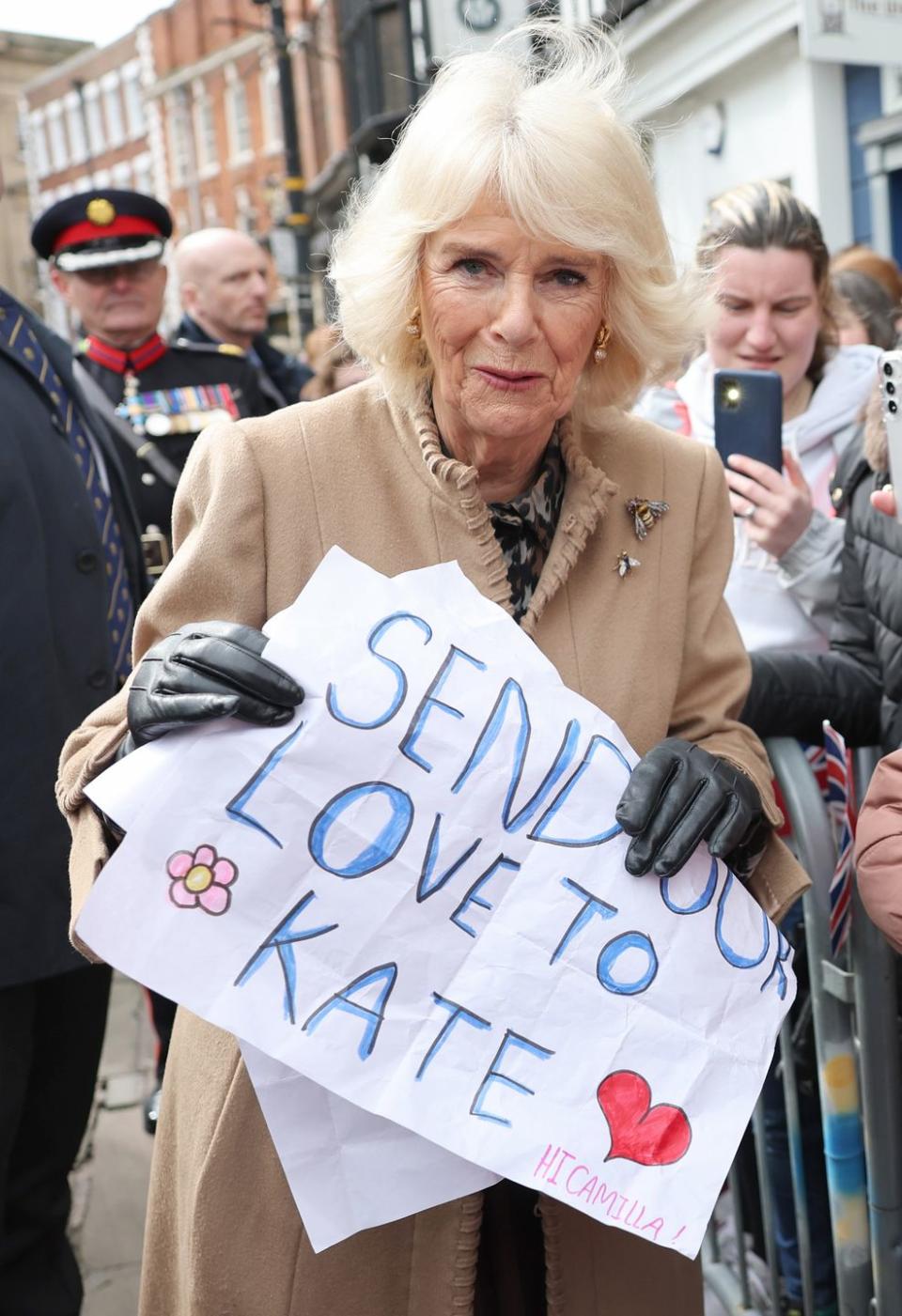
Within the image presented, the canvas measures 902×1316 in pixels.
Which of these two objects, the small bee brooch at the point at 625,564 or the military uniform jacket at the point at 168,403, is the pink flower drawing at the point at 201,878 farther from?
the military uniform jacket at the point at 168,403

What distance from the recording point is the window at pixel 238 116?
3944 cm

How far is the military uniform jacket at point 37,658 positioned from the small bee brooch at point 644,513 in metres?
1.27

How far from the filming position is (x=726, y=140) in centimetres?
939

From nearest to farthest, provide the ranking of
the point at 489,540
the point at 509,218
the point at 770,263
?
the point at 509,218 < the point at 489,540 < the point at 770,263

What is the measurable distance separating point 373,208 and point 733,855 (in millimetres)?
971

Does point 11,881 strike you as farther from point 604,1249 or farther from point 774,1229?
point 774,1229

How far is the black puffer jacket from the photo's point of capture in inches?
86.5

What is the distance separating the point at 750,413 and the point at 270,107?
38133 millimetres

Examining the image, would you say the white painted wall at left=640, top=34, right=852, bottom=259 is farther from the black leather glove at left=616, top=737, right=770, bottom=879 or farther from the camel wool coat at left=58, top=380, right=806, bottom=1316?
the black leather glove at left=616, top=737, right=770, bottom=879

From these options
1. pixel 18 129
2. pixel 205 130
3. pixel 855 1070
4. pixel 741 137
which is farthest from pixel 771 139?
pixel 18 129

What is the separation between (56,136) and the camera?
53594mm

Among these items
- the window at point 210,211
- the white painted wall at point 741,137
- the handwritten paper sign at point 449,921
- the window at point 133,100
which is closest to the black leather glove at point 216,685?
the handwritten paper sign at point 449,921

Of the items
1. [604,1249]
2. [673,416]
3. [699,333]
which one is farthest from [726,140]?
[604,1249]

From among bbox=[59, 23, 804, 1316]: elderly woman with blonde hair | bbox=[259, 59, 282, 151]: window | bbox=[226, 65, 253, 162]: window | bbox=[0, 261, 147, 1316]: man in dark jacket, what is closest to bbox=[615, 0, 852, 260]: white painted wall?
bbox=[0, 261, 147, 1316]: man in dark jacket
